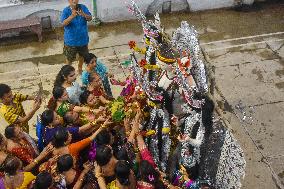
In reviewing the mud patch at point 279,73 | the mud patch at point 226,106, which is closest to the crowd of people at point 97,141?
the mud patch at point 226,106

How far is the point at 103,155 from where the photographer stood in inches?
155

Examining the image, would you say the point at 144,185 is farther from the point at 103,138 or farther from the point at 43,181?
the point at 43,181

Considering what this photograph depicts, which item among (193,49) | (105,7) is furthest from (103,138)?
(105,7)

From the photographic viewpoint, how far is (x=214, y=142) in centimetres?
536

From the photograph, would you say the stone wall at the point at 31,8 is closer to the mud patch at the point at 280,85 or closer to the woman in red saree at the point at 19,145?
the mud patch at the point at 280,85

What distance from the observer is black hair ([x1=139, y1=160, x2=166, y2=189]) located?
3.97m

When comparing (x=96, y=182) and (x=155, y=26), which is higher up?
(x=155, y=26)

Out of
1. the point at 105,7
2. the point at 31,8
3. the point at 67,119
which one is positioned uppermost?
the point at 31,8

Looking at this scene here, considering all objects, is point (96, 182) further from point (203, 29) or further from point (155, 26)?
point (203, 29)

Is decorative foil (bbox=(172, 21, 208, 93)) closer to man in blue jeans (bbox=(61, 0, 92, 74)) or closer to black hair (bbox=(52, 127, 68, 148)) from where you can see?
black hair (bbox=(52, 127, 68, 148))

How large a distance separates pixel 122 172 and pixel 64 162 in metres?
0.60

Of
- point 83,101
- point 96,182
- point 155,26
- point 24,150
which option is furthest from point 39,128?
point 155,26

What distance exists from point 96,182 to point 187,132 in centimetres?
114

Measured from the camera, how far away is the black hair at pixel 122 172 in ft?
12.3
